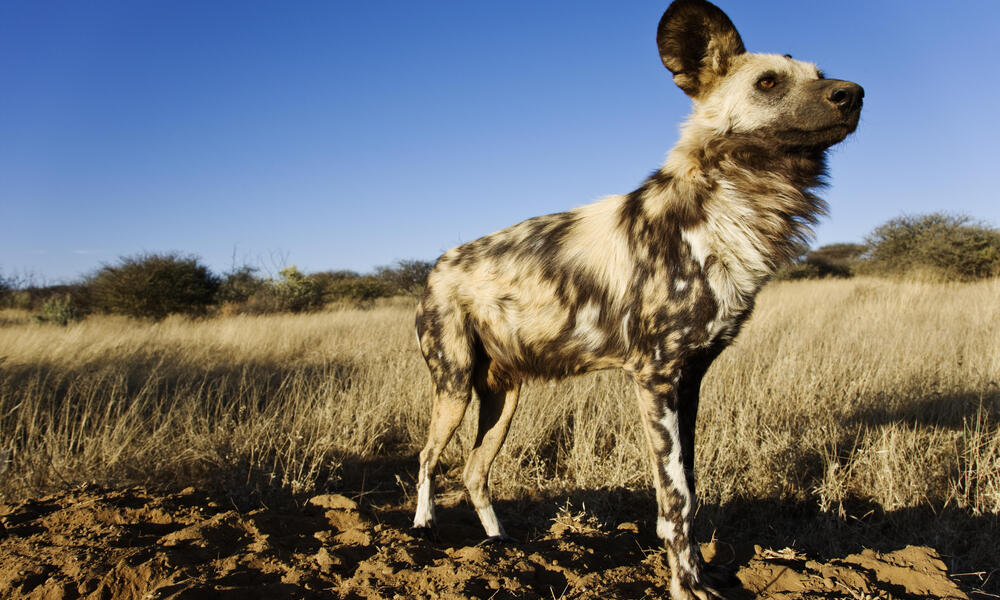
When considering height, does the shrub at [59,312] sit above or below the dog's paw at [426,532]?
above

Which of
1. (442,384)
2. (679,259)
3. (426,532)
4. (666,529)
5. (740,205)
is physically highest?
(740,205)

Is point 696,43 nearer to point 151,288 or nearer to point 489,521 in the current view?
point 489,521

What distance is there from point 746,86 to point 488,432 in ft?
7.71

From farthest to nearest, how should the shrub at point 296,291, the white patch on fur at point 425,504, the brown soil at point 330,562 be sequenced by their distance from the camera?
the shrub at point 296,291, the white patch on fur at point 425,504, the brown soil at point 330,562

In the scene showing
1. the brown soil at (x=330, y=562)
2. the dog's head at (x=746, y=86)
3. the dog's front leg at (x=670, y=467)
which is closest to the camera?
the brown soil at (x=330, y=562)

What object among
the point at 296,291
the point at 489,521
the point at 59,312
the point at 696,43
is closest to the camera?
the point at 696,43

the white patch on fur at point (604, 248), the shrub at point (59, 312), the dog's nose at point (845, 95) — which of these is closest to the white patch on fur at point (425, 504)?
the white patch on fur at point (604, 248)

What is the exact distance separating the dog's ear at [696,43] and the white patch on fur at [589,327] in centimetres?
122

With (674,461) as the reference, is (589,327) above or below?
above

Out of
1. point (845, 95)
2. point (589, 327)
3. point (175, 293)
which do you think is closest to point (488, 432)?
point (589, 327)

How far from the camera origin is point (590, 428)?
4.83 m

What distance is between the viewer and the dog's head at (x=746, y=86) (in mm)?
2600

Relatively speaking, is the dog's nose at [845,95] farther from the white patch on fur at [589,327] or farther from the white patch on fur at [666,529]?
the white patch on fur at [666,529]

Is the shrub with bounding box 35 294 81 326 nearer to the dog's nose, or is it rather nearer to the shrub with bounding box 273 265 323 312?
the shrub with bounding box 273 265 323 312
